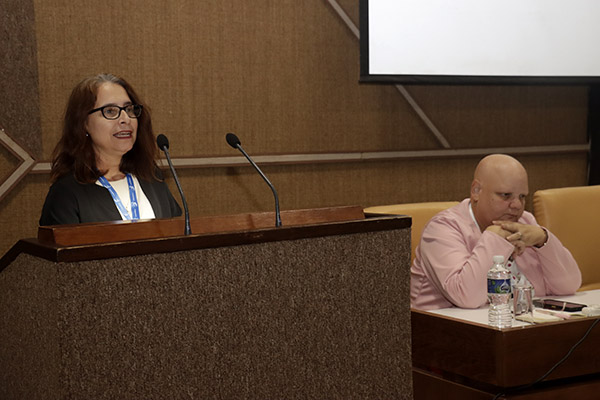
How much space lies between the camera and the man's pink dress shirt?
275 cm

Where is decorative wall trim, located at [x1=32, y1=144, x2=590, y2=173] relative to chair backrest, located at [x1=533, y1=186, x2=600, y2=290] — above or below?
above

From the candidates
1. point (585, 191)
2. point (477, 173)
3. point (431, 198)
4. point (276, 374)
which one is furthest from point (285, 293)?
point (431, 198)

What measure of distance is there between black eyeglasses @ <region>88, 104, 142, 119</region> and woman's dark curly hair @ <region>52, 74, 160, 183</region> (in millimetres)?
28

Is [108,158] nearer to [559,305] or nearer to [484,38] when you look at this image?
[559,305]

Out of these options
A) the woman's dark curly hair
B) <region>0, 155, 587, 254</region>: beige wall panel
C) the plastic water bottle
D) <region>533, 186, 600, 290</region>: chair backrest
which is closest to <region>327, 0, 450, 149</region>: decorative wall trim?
<region>0, 155, 587, 254</region>: beige wall panel

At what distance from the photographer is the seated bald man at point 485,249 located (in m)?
2.76

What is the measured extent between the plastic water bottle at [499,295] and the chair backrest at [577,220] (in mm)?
1028

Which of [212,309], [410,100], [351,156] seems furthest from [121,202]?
[410,100]

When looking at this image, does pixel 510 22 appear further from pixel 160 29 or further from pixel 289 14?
pixel 160 29

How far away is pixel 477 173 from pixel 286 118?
119 centimetres

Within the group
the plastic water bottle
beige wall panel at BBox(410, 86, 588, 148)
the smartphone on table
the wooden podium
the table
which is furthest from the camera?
beige wall panel at BBox(410, 86, 588, 148)

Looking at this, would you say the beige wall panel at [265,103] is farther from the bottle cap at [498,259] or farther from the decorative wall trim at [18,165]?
the bottle cap at [498,259]

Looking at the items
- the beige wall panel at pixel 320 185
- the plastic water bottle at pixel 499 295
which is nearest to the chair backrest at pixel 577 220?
the beige wall panel at pixel 320 185

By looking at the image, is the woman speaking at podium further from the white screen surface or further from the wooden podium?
the white screen surface
